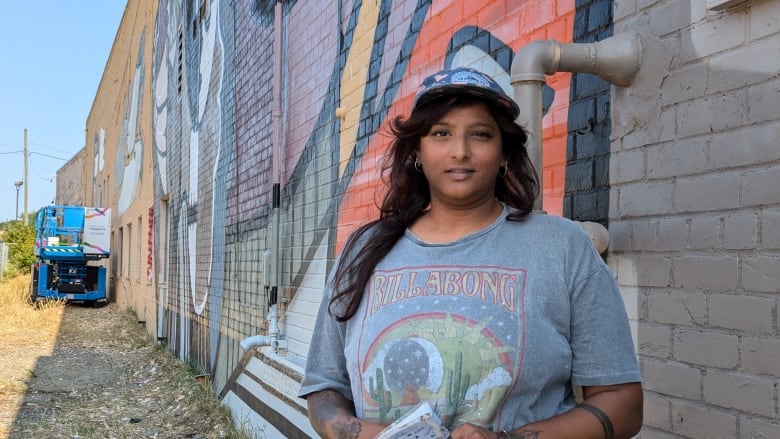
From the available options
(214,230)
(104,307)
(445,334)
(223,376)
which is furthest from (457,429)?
(104,307)

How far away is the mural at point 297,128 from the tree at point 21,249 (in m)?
25.2

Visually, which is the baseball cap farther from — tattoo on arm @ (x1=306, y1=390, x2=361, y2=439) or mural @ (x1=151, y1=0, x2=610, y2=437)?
mural @ (x1=151, y1=0, x2=610, y2=437)

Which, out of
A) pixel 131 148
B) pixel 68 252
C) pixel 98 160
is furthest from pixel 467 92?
pixel 98 160

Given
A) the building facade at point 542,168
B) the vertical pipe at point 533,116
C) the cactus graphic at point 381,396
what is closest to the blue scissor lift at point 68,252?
the building facade at point 542,168

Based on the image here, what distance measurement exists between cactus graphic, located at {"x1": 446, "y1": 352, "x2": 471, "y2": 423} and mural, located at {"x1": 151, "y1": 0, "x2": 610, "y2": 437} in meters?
1.05

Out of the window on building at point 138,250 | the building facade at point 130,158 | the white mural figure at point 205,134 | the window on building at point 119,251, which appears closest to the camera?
the white mural figure at point 205,134

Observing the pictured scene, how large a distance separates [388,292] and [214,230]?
7171 millimetres

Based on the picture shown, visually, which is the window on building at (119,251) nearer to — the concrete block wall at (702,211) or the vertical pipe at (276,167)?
the vertical pipe at (276,167)

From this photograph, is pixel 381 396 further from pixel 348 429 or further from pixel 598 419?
pixel 598 419

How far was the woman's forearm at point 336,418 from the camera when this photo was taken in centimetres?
157

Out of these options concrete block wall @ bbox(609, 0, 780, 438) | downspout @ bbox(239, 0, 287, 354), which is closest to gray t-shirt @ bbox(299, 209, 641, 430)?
concrete block wall @ bbox(609, 0, 780, 438)

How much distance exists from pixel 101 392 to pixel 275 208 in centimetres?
489

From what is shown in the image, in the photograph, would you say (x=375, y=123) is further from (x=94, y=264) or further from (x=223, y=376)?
(x=94, y=264)

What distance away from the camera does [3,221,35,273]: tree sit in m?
32.5
